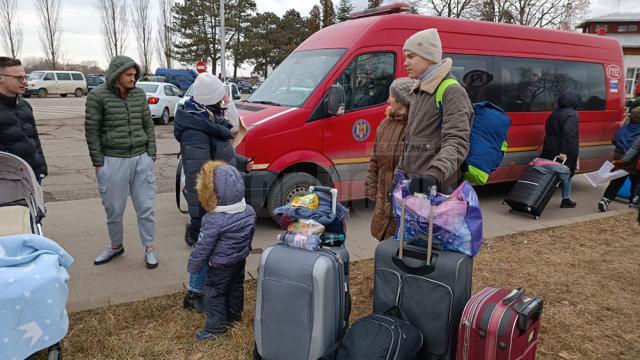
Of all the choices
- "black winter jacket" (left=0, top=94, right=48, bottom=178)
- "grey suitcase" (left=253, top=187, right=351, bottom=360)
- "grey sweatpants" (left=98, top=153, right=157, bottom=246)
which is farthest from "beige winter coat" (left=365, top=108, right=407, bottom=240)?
"black winter jacket" (left=0, top=94, right=48, bottom=178)

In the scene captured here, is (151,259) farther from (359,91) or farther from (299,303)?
(359,91)

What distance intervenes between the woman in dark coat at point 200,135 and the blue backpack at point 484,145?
1884 mm

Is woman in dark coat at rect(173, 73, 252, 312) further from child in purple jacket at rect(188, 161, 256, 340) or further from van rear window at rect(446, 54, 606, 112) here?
van rear window at rect(446, 54, 606, 112)

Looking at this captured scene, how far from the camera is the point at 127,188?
14.5 ft

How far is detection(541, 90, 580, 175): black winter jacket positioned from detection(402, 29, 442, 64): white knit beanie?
15.7ft

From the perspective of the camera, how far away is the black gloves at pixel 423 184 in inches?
112

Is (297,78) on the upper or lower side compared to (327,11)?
lower

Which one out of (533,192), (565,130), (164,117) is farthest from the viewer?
(164,117)

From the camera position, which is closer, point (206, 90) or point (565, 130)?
point (206, 90)

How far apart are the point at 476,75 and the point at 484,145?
12.8ft

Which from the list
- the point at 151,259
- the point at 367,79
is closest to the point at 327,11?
the point at 367,79

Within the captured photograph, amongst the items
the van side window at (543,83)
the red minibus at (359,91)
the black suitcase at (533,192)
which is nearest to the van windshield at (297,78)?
the red minibus at (359,91)

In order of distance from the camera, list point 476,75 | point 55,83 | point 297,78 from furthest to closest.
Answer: point 55,83 → point 476,75 → point 297,78

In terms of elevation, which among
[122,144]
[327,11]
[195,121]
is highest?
[327,11]
